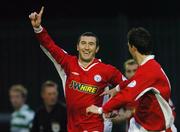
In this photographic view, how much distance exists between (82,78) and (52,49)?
47 cm

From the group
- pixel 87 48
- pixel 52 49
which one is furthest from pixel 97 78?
pixel 52 49

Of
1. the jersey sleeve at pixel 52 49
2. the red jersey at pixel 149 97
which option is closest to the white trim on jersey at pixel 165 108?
the red jersey at pixel 149 97

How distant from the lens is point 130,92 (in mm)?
8586

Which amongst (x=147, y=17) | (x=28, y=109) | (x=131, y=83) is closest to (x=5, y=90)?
(x=28, y=109)

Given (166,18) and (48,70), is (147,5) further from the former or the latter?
(48,70)

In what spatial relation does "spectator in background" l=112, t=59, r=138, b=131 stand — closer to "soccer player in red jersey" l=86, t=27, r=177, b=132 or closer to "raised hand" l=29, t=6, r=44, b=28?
"soccer player in red jersey" l=86, t=27, r=177, b=132

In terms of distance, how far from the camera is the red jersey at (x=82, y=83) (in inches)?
376

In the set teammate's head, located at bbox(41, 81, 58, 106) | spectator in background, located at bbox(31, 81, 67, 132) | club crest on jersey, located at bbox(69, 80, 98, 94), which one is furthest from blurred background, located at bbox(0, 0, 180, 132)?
club crest on jersey, located at bbox(69, 80, 98, 94)

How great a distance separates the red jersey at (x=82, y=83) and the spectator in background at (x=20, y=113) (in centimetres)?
336

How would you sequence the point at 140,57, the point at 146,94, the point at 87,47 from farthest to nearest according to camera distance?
the point at 87,47 → the point at 140,57 → the point at 146,94

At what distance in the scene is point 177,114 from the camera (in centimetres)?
1409

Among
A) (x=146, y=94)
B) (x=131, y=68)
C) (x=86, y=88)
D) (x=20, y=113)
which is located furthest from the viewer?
(x=20, y=113)

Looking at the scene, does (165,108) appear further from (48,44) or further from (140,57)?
(48,44)

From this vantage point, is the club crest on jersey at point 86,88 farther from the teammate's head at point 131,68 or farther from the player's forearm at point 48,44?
the teammate's head at point 131,68
